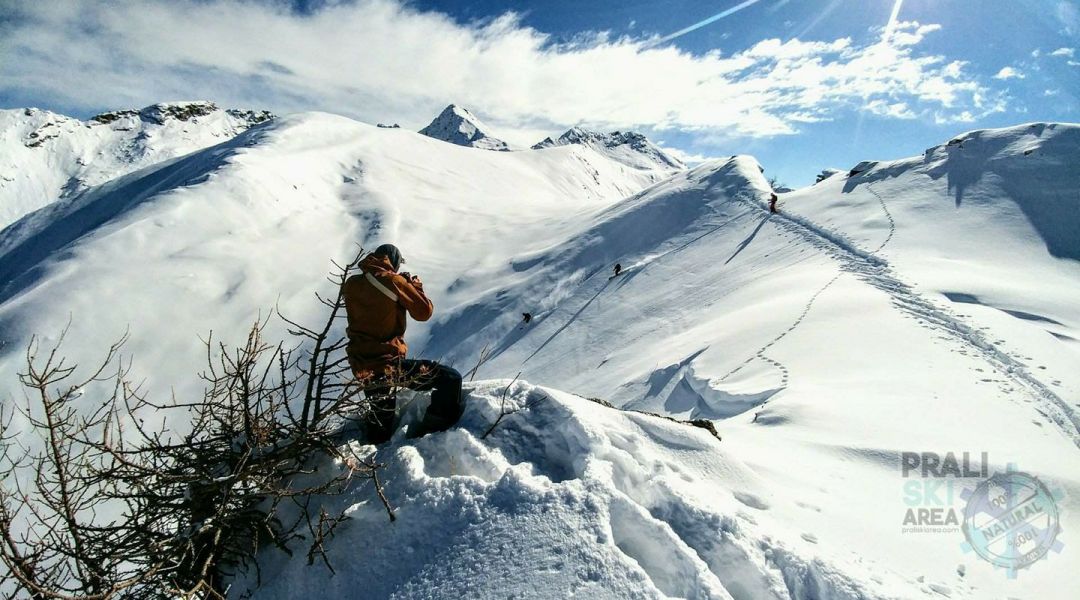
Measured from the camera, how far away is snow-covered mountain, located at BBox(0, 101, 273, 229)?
159m

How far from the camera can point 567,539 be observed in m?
2.80

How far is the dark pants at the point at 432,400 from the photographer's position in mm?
3941

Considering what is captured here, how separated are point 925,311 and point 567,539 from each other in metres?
10.8

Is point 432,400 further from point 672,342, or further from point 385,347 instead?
point 672,342

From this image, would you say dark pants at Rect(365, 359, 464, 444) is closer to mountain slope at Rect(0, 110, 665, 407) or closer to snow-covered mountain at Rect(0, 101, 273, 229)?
mountain slope at Rect(0, 110, 665, 407)

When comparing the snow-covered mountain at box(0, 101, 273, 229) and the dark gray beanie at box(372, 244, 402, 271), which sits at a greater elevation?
the dark gray beanie at box(372, 244, 402, 271)

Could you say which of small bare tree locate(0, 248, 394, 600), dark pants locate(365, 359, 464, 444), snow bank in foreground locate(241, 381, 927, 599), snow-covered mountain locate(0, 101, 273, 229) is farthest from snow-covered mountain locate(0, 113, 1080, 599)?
snow-covered mountain locate(0, 101, 273, 229)

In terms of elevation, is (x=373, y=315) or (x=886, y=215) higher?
(x=373, y=315)

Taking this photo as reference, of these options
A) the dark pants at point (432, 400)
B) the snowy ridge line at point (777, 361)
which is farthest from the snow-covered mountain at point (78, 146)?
the dark pants at point (432, 400)

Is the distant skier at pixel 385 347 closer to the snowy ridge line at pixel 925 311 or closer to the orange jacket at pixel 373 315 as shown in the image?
the orange jacket at pixel 373 315

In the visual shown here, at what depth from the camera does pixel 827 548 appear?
326cm

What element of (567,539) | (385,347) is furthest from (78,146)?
(567,539)

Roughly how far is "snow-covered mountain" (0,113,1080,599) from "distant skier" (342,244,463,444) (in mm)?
227

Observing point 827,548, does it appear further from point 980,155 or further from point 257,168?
point 257,168
